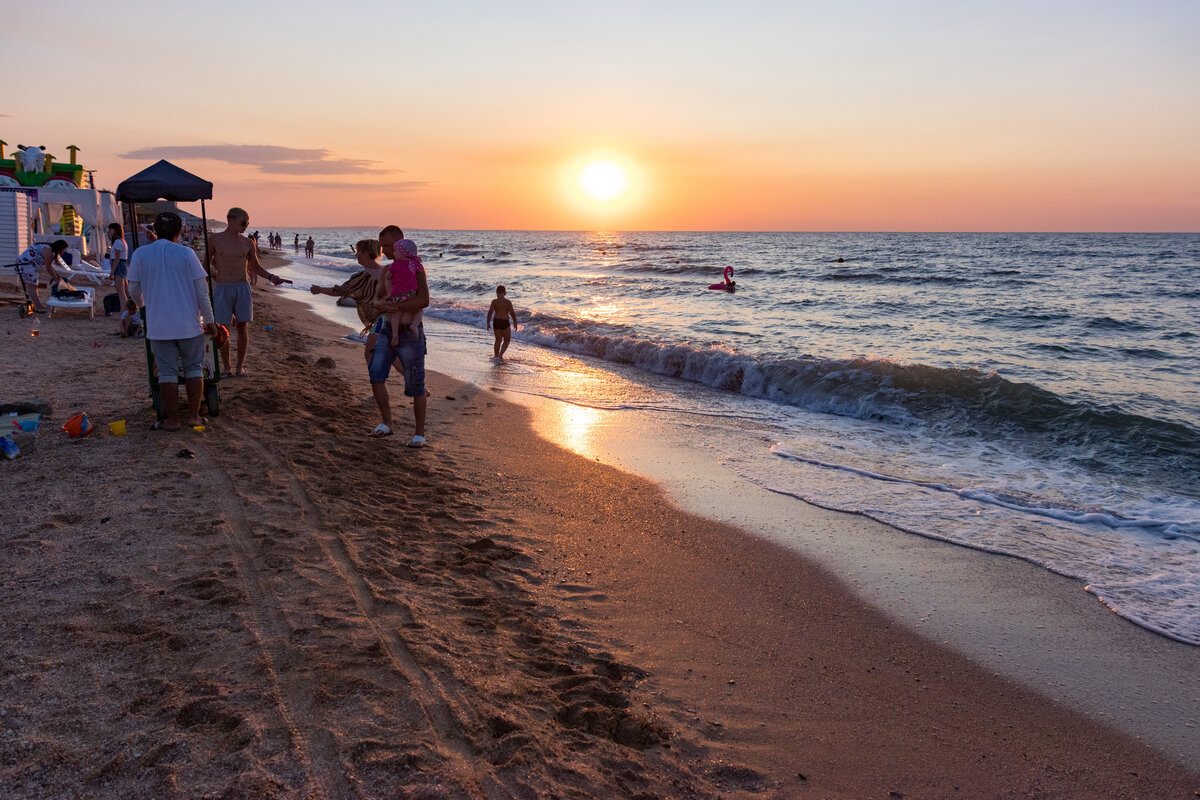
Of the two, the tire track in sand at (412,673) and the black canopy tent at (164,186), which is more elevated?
the black canopy tent at (164,186)

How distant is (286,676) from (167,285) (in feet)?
13.1

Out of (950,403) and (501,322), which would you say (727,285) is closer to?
(501,322)

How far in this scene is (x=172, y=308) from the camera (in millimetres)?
5496

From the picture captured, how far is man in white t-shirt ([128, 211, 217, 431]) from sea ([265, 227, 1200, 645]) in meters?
4.56

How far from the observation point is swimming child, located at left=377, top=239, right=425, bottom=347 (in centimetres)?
586

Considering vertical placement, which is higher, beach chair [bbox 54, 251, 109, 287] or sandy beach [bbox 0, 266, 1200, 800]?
beach chair [bbox 54, 251, 109, 287]

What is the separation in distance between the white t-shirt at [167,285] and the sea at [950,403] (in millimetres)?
4717

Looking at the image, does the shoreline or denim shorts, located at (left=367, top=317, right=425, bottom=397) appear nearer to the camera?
the shoreline

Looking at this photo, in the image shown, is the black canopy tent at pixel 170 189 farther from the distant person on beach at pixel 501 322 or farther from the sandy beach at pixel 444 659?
the distant person on beach at pixel 501 322

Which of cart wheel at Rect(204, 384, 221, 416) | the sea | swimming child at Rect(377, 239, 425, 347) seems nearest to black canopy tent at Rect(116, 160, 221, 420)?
cart wheel at Rect(204, 384, 221, 416)

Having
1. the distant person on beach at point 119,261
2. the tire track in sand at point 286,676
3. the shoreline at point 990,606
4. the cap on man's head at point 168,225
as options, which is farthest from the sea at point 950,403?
the distant person on beach at point 119,261

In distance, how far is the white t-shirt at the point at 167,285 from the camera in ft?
17.7

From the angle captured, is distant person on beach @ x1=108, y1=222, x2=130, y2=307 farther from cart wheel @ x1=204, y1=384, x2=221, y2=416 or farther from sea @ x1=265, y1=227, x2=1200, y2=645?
cart wheel @ x1=204, y1=384, x2=221, y2=416

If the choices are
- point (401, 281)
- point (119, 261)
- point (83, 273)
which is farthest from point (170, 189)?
point (83, 273)
